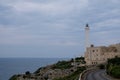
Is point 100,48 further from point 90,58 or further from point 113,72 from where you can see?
point 113,72

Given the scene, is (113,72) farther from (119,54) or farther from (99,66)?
(119,54)

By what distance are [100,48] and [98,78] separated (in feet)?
142

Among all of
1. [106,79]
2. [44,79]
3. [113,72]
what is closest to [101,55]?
[44,79]

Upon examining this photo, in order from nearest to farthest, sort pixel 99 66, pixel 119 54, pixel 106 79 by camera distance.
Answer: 1. pixel 106 79
2. pixel 99 66
3. pixel 119 54

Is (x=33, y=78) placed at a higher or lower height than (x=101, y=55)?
lower

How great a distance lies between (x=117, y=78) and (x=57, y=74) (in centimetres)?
3349

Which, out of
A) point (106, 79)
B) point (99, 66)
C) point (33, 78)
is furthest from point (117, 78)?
point (33, 78)

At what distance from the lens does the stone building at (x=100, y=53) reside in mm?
100094

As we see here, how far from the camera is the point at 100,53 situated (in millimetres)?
100750

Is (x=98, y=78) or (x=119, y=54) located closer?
(x=98, y=78)

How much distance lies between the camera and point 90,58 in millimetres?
102500

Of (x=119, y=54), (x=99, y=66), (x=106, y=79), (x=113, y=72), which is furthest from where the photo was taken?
(x=119, y=54)

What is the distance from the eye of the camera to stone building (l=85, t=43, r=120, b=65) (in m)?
100

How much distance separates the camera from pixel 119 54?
100062 mm
